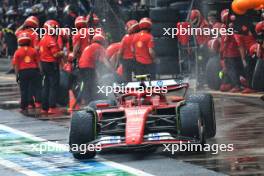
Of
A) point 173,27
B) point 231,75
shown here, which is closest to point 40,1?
point 173,27

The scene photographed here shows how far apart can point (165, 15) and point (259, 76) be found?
661cm

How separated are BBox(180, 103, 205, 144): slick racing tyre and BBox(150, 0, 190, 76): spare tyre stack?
14.3 metres

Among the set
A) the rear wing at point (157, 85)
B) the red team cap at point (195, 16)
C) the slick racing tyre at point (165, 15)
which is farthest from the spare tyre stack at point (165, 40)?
the rear wing at point (157, 85)

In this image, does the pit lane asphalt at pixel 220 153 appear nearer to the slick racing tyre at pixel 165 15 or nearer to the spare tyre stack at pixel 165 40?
the spare tyre stack at pixel 165 40

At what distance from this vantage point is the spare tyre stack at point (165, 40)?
30172 mm

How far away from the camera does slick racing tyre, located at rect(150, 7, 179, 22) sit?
101ft

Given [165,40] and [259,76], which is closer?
[259,76]

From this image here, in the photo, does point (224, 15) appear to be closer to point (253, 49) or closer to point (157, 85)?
point (253, 49)

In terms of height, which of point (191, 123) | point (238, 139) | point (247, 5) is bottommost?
point (238, 139)

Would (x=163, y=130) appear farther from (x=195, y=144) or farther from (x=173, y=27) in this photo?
(x=173, y=27)

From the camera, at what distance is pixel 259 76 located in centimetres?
2462

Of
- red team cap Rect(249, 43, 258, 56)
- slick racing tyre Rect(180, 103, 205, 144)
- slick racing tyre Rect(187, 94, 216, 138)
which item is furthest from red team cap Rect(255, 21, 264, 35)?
slick racing tyre Rect(180, 103, 205, 144)

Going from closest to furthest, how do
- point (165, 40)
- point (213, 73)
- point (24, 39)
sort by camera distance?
point (24, 39), point (213, 73), point (165, 40)

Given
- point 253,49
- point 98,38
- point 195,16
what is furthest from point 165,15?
point 98,38
